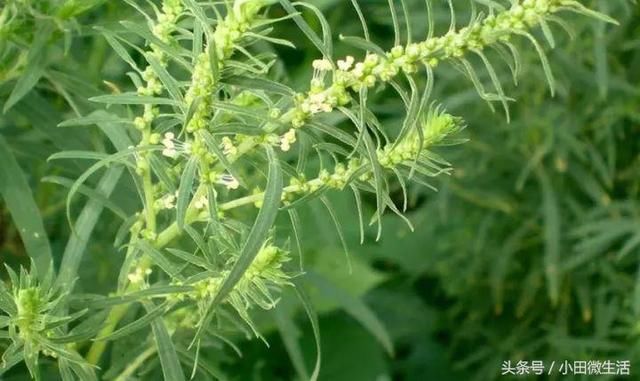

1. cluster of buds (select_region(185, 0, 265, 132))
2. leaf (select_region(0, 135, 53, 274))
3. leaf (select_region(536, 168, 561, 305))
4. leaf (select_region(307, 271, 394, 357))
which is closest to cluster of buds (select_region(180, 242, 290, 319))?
cluster of buds (select_region(185, 0, 265, 132))

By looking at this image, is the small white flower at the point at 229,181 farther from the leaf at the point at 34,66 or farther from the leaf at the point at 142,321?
the leaf at the point at 34,66

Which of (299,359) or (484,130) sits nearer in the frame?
(299,359)

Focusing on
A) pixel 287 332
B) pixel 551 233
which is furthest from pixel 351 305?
pixel 551 233

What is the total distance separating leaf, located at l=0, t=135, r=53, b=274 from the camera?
95cm

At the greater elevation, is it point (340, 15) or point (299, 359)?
point (340, 15)

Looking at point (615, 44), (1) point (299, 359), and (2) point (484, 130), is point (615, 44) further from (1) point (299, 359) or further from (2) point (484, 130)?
(1) point (299, 359)

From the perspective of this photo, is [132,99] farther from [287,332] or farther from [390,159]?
[287,332]

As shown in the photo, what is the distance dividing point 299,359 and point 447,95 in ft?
2.53

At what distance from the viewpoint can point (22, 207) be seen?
0.96 meters

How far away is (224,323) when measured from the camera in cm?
107

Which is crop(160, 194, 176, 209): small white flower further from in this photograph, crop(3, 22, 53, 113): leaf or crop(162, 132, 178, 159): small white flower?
crop(3, 22, 53, 113): leaf

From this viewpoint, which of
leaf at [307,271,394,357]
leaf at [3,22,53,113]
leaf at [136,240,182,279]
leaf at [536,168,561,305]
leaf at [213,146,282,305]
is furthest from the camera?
leaf at [536,168,561,305]

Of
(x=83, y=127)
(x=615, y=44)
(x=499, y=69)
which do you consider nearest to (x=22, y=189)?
(x=83, y=127)

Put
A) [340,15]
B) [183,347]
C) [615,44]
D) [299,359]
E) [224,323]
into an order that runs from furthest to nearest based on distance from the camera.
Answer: [340,15]
[615,44]
[299,359]
[224,323]
[183,347]
